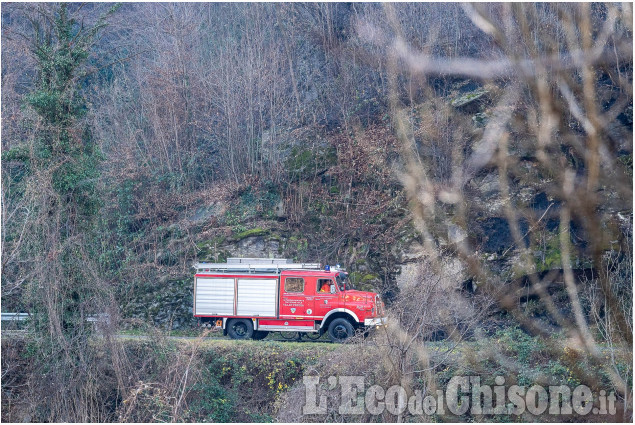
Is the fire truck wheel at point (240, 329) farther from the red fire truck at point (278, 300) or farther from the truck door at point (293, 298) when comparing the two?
the truck door at point (293, 298)

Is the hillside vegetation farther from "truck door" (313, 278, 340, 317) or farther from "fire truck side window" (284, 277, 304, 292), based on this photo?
"fire truck side window" (284, 277, 304, 292)

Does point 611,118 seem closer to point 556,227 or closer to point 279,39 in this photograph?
point 556,227

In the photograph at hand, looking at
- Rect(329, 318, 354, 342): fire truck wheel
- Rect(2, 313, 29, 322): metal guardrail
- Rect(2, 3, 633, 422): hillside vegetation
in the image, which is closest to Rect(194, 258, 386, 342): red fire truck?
Rect(329, 318, 354, 342): fire truck wheel

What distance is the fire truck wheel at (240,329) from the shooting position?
1700cm

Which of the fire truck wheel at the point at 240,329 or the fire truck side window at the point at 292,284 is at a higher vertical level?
the fire truck side window at the point at 292,284

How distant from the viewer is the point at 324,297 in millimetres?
16297

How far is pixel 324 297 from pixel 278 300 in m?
1.48

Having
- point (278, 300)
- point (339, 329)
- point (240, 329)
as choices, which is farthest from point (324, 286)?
point (240, 329)

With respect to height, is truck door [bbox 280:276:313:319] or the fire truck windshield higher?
the fire truck windshield

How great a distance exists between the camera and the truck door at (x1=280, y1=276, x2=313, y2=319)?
1645 cm

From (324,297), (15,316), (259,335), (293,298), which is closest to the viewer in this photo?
(15,316)

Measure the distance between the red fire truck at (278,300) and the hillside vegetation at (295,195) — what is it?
1299 millimetres

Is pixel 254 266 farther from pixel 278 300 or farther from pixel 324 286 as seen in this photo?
pixel 324 286

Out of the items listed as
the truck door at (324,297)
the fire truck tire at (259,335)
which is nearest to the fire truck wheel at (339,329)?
the truck door at (324,297)
